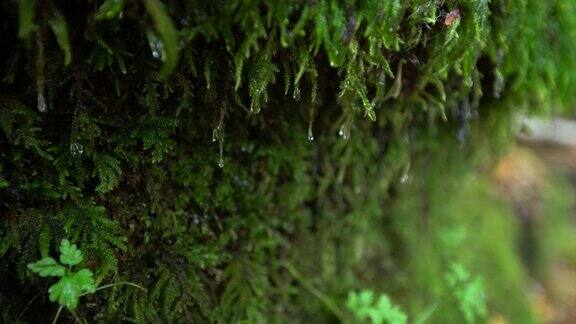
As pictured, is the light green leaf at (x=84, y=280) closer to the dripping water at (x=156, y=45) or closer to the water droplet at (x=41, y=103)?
the water droplet at (x=41, y=103)

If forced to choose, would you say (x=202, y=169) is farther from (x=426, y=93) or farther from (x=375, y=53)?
(x=426, y=93)

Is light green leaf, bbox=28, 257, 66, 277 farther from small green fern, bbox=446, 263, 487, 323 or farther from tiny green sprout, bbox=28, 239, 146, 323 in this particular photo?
small green fern, bbox=446, 263, 487, 323

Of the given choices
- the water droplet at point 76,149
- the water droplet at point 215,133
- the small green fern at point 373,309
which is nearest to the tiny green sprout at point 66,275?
the water droplet at point 76,149

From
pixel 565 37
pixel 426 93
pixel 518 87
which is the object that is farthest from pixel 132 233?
pixel 565 37

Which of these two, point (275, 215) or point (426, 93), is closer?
point (426, 93)

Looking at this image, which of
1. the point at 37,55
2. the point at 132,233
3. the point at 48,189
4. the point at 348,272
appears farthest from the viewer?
the point at 348,272

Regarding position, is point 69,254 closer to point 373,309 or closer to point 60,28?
point 60,28
